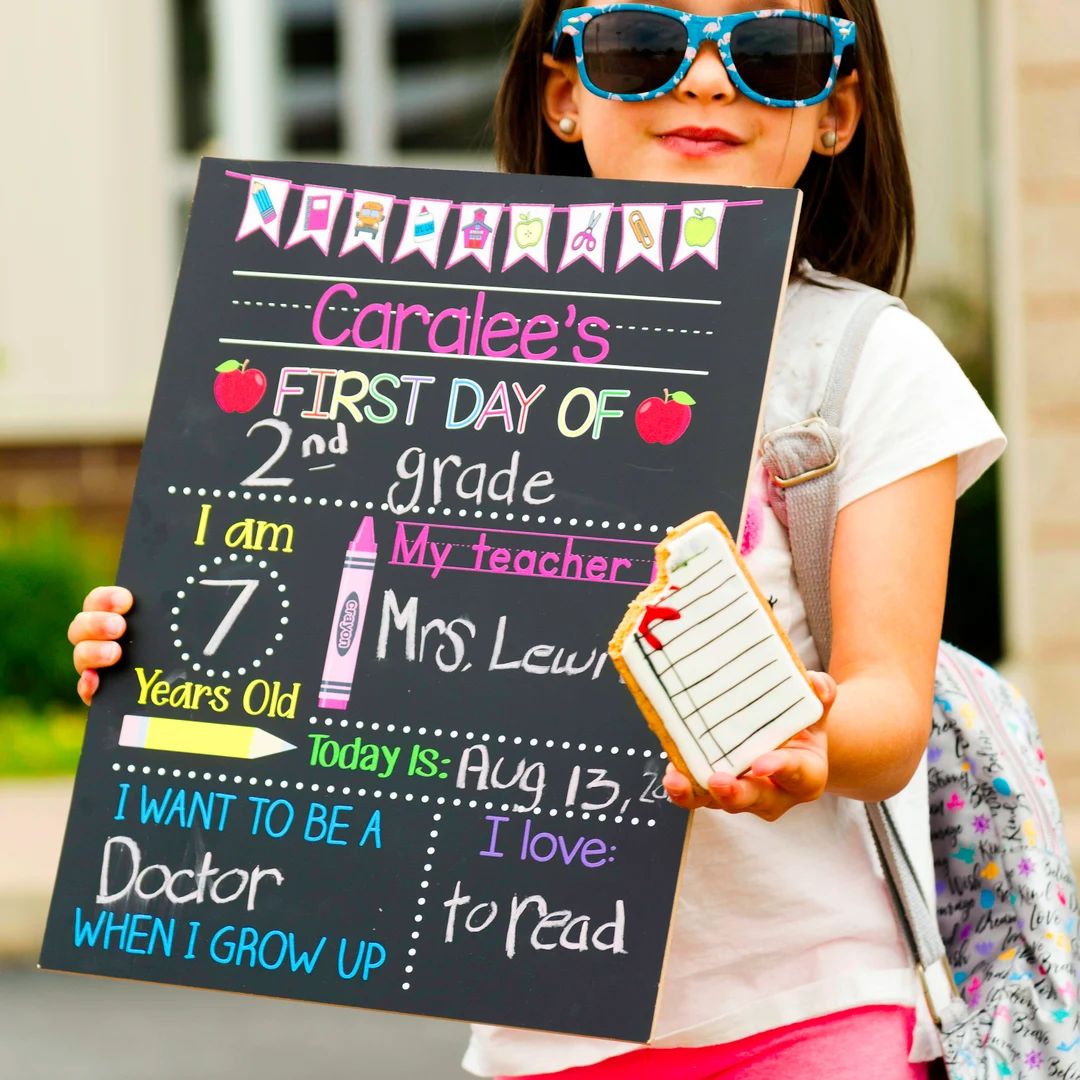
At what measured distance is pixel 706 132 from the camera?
2.19 meters

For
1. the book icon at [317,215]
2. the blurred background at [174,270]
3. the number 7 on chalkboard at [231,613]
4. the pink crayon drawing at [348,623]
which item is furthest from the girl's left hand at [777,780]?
the blurred background at [174,270]

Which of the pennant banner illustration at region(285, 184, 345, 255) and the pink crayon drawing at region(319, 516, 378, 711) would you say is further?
the pennant banner illustration at region(285, 184, 345, 255)

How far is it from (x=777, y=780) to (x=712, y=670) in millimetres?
111

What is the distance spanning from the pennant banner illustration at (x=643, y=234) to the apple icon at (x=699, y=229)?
0.09 ft

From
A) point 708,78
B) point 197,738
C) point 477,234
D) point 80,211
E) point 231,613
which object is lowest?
point 80,211

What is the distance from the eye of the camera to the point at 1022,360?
655cm

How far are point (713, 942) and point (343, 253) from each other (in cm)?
84

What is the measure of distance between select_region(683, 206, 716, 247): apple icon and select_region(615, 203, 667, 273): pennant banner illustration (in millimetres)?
29

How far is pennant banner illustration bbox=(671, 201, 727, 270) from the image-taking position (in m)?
2.06

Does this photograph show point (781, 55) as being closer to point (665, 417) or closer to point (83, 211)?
point (665, 417)

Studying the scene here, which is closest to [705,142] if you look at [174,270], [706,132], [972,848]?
[706,132]

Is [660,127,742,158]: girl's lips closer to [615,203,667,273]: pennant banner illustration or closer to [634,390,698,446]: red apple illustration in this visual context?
[615,203,667,273]: pennant banner illustration

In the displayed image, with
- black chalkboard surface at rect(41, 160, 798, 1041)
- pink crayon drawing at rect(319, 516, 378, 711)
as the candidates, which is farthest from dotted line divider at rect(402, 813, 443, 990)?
pink crayon drawing at rect(319, 516, 378, 711)

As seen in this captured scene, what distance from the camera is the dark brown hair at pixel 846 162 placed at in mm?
2324
